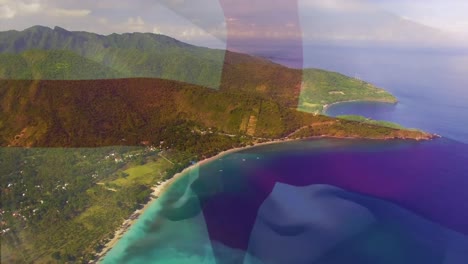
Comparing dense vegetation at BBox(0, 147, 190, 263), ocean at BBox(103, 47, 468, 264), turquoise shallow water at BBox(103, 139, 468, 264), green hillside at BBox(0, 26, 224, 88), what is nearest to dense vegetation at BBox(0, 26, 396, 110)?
green hillside at BBox(0, 26, 224, 88)

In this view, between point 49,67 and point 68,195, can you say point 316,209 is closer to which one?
point 68,195

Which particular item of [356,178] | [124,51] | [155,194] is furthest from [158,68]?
[356,178]

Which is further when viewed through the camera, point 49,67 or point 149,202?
point 49,67

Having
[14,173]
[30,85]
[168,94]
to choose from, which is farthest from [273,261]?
[30,85]

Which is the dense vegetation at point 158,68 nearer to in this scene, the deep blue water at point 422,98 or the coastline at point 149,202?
the deep blue water at point 422,98

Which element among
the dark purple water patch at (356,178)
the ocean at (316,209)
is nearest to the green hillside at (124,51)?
the dark purple water patch at (356,178)

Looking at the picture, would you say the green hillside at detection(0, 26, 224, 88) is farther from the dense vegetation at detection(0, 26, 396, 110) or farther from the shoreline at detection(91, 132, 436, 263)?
the shoreline at detection(91, 132, 436, 263)

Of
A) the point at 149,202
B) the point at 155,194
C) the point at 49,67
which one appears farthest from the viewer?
the point at 49,67

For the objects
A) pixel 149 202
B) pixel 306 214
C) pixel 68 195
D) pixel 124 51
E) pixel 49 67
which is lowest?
pixel 68 195
